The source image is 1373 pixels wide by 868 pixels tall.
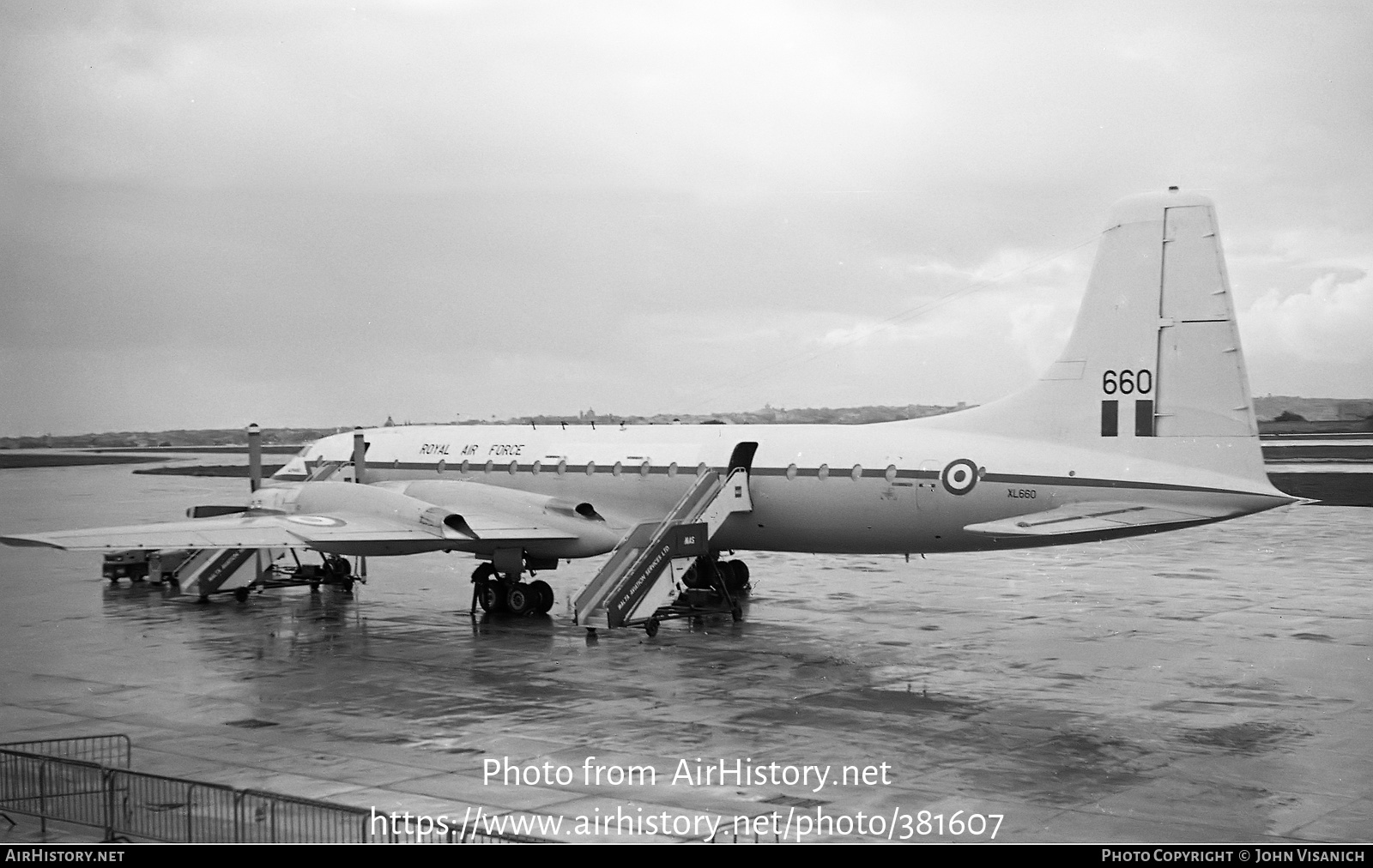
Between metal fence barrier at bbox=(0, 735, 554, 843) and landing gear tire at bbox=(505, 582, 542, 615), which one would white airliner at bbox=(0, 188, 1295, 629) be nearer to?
landing gear tire at bbox=(505, 582, 542, 615)

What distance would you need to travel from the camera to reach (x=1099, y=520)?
19.4m

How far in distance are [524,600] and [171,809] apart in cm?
1290

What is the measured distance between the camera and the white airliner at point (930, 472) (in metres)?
19.6

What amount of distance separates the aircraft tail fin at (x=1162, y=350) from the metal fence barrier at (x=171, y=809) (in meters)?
13.3

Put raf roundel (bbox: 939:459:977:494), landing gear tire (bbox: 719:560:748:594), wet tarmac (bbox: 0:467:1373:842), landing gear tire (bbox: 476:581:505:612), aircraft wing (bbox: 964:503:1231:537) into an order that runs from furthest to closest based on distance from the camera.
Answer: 1. landing gear tire (bbox: 719:560:748:594)
2. landing gear tire (bbox: 476:581:505:612)
3. raf roundel (bbox: 939:459:977:494)
4. aircraft wing (bbox: 964:503:1231:537)
5. wet tarmac (bbox: 0:467:1373:842)

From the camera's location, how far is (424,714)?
16.4 m

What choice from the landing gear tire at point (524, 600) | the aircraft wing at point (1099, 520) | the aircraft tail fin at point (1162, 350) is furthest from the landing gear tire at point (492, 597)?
the aircraft tail fin at point (1162, 350)

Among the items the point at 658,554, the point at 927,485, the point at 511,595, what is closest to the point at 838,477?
the point at 927,485

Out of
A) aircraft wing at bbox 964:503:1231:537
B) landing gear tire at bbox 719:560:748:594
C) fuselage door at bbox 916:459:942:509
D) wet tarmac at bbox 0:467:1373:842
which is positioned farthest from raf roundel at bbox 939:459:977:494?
landing gear tire at bbox 719:560:748:594

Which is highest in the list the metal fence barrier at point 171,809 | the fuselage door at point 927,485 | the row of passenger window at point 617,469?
the row of passenger window at point 617,469

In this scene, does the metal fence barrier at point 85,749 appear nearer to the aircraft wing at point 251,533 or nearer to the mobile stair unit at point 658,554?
the aircraft wing at point 251,533

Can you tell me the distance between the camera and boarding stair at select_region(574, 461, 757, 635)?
22.1 m

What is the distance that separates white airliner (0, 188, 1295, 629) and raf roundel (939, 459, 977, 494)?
24 millimetres

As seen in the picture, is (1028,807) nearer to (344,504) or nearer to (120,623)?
(344,504)
